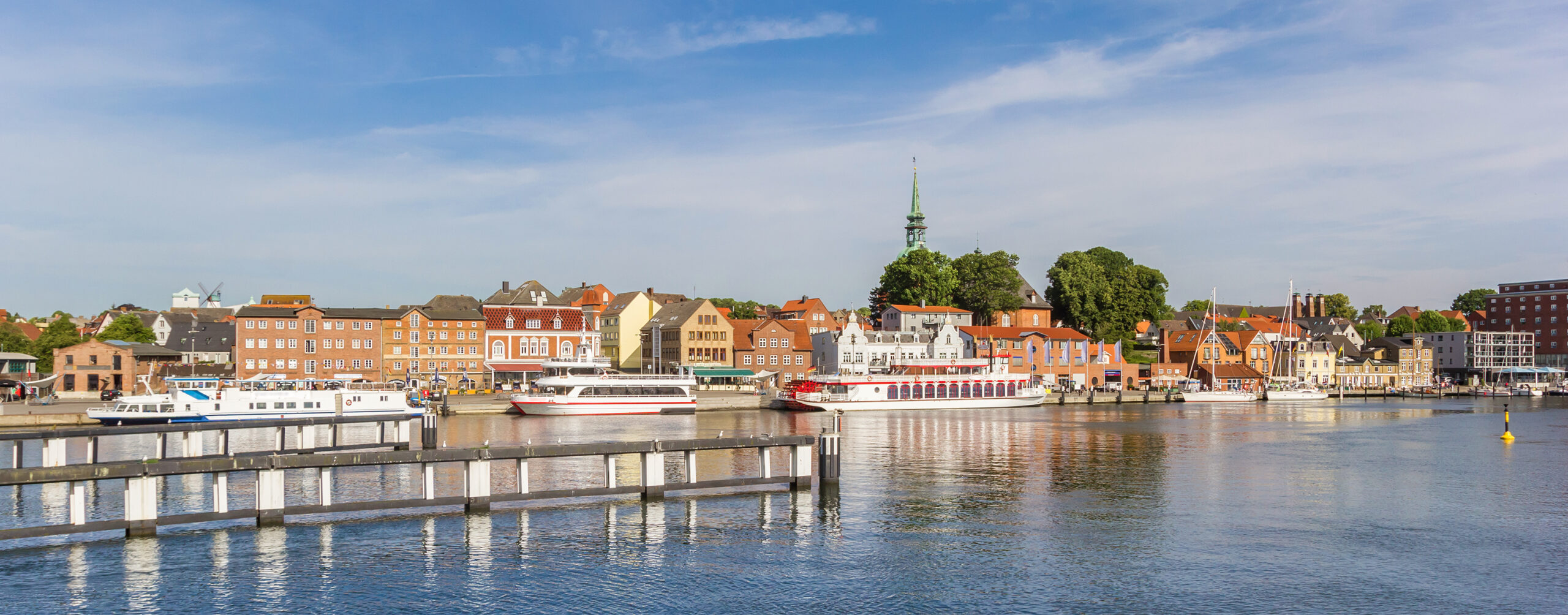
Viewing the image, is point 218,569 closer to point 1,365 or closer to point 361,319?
point 361,319

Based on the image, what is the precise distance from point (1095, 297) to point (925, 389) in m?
42.4

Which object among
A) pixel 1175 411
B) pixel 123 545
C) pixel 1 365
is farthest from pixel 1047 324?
pixel 123 545

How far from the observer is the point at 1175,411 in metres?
92.5

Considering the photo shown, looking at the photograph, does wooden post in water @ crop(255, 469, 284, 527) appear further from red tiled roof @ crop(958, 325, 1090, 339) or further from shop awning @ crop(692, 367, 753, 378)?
red tiled roof @ crop(958, 325, 1090, 339)

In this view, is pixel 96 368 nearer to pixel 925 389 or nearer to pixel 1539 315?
pixel 925 389

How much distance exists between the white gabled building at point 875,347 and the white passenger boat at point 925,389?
1025 centimetres

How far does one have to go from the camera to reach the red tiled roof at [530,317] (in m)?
108

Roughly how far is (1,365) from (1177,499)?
10212cm

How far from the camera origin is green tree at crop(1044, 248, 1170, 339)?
128 meters

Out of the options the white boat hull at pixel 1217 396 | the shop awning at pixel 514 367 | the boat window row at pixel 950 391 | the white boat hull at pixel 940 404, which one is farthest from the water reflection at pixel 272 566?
the white boat hull at pixel 1217 396

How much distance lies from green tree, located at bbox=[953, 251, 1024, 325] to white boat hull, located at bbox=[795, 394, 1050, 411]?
2612 cm

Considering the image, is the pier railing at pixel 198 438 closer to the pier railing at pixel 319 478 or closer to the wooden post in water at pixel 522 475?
the pier railing at pixel 319 478

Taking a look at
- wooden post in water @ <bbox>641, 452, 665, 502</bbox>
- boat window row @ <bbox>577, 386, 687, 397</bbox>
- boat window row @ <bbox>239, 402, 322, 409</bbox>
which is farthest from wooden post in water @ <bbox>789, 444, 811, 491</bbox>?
boat window row @ <bbox>577, 386, 687, 397</bbox>

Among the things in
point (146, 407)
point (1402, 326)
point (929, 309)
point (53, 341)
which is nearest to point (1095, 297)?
point (929, 309)
